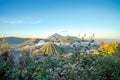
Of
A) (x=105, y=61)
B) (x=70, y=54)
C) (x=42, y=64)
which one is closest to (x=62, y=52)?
(x=70, y=54)

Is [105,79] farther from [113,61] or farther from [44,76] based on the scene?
[44,76]

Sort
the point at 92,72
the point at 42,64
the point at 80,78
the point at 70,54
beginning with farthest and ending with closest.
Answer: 1. the point at 70,54
2. the point at 42,64
3. the point at 92,72
4. the point at 80,78

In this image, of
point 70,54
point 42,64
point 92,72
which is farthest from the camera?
point 70,54

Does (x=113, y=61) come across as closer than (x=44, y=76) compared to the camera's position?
No

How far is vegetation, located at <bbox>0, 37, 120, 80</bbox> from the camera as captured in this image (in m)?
4.43

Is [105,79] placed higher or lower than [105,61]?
lower

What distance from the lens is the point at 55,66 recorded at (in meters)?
4.91

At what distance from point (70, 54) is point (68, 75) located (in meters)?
1.13

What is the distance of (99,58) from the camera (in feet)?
16.9

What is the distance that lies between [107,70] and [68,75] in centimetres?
126

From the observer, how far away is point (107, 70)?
5031 mm

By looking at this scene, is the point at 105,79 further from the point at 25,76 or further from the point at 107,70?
the point at 25,76

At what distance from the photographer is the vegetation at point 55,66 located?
14.5 feet

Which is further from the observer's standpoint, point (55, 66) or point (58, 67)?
point (55, 66)
